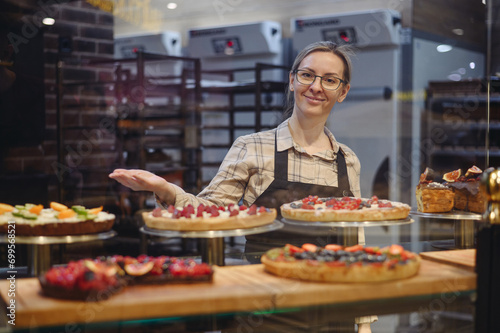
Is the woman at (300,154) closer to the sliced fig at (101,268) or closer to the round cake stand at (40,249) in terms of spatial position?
the round cake stand at (40,249)

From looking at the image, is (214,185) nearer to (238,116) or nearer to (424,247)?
(424,247)

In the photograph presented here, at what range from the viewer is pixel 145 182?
1862 millimetres

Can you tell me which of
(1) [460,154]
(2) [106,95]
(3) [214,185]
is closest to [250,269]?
(3) [214,185]

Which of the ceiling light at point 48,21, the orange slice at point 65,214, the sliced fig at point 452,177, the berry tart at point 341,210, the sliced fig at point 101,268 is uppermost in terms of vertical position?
the ceiling light at point 48,21

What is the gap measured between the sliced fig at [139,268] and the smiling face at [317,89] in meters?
1.05

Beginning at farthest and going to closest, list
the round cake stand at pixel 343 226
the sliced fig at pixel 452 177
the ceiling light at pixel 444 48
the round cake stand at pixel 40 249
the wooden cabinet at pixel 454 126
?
the wooden cabinet at pixel 454 126, the ceiling light at pixel 444 48, the sliced fig at pixel 452 177, the round cake stand at pixel 343 226, the round cake stand at pixel 40 249

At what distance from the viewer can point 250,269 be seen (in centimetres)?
164

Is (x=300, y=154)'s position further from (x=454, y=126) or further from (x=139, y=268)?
(x=454, y=126)

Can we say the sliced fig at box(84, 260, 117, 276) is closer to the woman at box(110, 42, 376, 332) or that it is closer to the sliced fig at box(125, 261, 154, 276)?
the sliced fig at box(125, 261, 154, 276)

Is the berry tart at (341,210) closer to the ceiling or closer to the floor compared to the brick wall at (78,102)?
closer to the floor

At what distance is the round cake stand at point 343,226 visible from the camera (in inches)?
75.4

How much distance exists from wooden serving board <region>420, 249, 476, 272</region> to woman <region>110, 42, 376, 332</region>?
0.58 metres

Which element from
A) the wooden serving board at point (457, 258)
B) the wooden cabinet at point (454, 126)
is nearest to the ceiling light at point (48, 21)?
the wooden serving board at point (457, 258)

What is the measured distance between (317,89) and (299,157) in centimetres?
28
